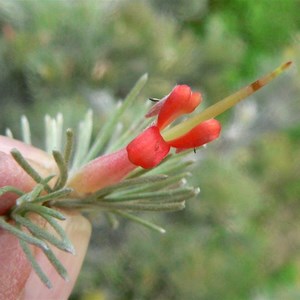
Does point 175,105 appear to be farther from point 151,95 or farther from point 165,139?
point 151,95

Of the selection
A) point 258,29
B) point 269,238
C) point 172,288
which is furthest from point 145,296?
point 258,29

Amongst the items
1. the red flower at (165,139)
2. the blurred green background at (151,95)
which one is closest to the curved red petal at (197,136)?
the red flower at (165,139)

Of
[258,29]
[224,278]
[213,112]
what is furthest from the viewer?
[258,29]

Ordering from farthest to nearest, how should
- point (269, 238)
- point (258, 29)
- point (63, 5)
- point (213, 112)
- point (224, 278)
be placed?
point (258, 29) < point (269, 238) < point (224, 278) < point (63, 5) < point (213, 112)

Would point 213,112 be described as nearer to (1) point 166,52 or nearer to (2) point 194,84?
(1) point 166,52

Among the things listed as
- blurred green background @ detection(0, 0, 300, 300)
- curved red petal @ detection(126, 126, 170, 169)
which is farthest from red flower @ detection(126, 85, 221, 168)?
blurred green background @ detection(0, 0, 300, 300)

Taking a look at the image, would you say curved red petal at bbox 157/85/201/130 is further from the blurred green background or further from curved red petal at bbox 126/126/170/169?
the blurred green background

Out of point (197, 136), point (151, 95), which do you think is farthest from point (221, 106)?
point (151, 95)
